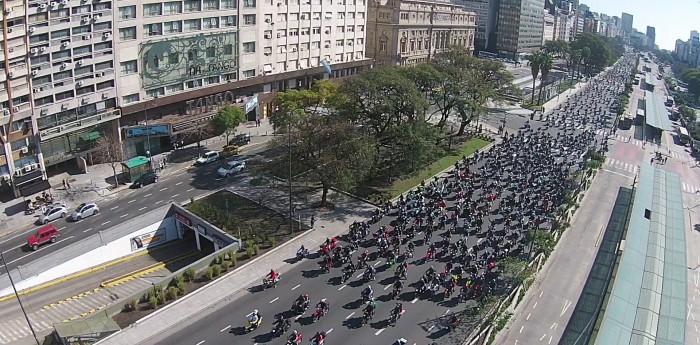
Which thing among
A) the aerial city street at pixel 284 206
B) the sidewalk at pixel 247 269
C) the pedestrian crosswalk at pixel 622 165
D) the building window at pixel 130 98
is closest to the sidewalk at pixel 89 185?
the aerial city street at pixel 284 206

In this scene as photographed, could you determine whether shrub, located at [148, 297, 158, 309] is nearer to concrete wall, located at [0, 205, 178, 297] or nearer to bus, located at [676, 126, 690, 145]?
concrete wall, located at [0, 205, 178, 297]

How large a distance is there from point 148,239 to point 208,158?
17.5 m

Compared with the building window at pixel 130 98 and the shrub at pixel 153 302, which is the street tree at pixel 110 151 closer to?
the building window at pixel 130 98

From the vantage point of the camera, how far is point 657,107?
5349 inches

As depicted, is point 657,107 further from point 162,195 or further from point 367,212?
point 162,195

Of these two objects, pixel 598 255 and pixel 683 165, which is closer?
pixel 598 255

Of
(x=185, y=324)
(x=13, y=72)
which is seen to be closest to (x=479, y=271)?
(x=185, y=324)

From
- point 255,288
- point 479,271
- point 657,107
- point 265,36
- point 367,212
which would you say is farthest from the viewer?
point 657,107

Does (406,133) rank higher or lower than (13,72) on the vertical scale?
lower

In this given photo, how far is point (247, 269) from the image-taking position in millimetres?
46531

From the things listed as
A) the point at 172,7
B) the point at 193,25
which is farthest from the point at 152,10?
the point at 193,25

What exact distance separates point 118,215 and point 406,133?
32454 mm

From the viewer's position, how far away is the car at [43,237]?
4853 centimetres

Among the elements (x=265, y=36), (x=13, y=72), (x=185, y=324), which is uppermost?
(x=265, y=36)
